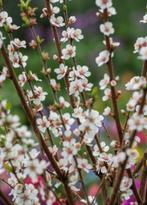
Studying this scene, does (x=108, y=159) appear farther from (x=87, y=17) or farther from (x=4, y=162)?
(x=87, y=17)

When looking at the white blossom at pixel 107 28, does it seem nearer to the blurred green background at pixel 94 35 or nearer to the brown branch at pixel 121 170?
the brown branch at pixel 121 170

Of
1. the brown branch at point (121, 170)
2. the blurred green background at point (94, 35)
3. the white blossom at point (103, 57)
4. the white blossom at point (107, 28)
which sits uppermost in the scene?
the blurred green background at point (94, 35)

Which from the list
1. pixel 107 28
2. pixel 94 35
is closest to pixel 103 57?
pixel 107 28

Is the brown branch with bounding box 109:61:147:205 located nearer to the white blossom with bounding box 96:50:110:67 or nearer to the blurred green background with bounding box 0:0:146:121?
the white blossom with bounding box 96:50:110:67

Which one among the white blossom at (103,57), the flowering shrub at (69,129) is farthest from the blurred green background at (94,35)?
the white blossom at (103,57)

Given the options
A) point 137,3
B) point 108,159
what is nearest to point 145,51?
point 108,159

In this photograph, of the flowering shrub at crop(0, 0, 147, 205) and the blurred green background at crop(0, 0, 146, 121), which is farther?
the blurred green background at crop(0, 0, 146, 121)

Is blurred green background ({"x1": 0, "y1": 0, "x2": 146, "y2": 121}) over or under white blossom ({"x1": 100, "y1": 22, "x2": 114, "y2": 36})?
over

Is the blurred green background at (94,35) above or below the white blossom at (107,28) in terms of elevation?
above

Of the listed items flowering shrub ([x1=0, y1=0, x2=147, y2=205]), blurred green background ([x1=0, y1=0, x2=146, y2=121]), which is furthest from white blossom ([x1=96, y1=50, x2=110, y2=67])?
blurred green background ([x1=0, y1=0, x2=146, y2=121])
